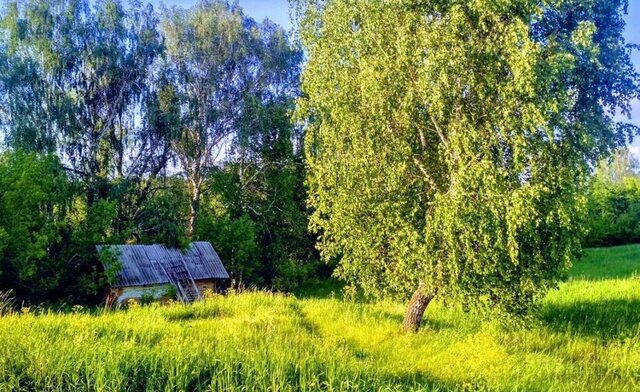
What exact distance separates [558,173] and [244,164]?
22.6 metres

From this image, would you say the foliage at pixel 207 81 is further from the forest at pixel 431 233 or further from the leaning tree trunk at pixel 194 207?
the forest at pixel 431 233

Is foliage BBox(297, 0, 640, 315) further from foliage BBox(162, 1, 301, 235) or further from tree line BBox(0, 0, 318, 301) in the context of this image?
foliage BBox(162, 1, 301, 235)

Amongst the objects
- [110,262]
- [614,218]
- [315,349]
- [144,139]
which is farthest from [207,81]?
[614,218]

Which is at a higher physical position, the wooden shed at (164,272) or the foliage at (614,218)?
the foliage at (614,218)

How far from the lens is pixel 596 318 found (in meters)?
13.3

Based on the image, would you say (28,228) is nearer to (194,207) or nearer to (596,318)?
(194,207)

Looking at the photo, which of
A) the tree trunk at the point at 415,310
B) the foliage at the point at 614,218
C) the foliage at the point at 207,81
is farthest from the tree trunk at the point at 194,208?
the foliage at the point at 614,218

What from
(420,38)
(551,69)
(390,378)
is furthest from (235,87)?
(390,378)

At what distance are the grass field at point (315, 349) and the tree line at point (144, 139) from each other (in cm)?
1121

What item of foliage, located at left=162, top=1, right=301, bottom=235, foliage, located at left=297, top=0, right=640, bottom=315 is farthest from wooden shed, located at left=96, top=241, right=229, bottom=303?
foliage, located at left=297, top=0, right=640, bottom=315

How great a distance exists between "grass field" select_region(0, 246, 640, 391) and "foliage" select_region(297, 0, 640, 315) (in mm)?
1279

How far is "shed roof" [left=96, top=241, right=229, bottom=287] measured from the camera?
2209 centimetres

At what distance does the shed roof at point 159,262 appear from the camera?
22.1 metres

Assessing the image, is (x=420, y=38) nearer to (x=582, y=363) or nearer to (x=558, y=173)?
(x=558, y=173)
